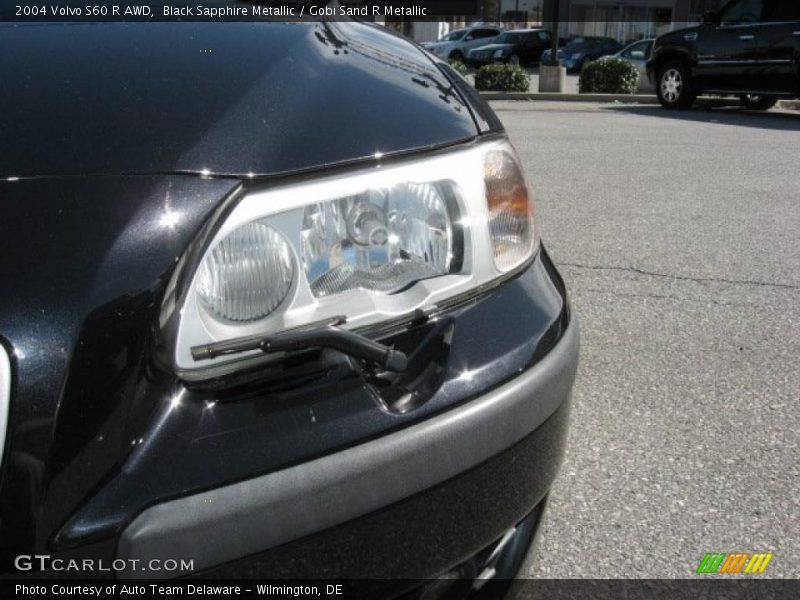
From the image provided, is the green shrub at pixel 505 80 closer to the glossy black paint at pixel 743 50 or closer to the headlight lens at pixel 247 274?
the glossy black paint at pixel 743 50

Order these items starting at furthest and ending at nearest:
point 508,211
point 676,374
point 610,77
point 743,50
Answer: point 610,77 → point 743,50 → point 676,374 → point 508,211

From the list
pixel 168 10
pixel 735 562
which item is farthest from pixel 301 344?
pixel 735 562

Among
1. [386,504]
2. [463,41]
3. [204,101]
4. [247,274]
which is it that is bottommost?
[463,41]

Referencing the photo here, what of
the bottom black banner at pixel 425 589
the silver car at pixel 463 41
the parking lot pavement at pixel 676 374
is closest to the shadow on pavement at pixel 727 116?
the parking lot pavement at pixel 676 374

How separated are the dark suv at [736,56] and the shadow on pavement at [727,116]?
296 millimetres

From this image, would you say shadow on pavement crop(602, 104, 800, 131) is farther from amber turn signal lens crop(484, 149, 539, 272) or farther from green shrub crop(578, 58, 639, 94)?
amber turn signal lens crop(484, 149, 539, 272)

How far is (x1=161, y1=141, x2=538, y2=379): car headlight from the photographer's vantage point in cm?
115

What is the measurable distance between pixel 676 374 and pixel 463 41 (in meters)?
31.9

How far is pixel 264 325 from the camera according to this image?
118 centimetres

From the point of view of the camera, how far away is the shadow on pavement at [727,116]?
11.5 metres

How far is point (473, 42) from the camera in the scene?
32656 mm

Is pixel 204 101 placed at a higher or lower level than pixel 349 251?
higher

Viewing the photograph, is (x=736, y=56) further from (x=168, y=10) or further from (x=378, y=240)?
(x=378, y=240)

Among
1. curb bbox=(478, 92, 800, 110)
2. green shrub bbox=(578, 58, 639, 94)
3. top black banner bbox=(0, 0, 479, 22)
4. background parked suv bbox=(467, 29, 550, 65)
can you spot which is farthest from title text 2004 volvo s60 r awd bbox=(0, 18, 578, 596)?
background parked suv bbox=(467, 29, 550, 65)
